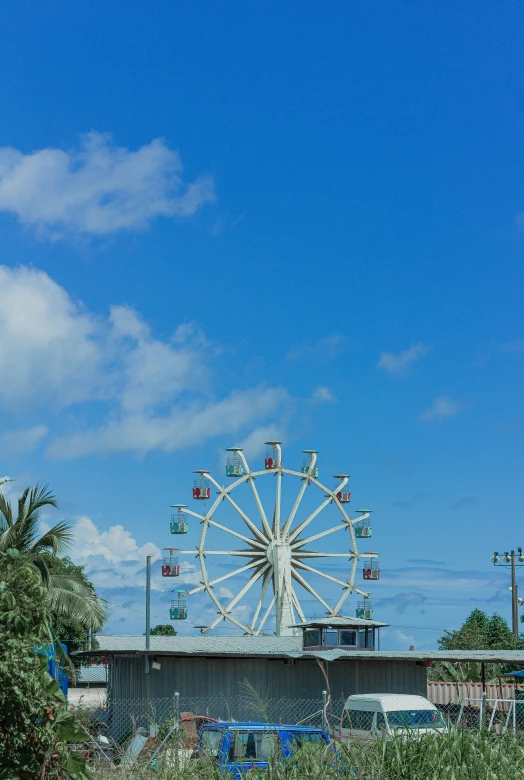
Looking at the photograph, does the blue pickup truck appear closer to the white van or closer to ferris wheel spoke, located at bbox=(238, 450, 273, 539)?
the white van

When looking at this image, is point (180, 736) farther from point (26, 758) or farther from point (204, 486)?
point (204, 486)

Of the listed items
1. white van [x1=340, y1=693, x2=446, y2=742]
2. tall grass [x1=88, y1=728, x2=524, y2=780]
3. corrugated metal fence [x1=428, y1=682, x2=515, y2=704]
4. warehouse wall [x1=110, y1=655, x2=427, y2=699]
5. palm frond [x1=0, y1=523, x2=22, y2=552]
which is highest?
palm frond [x1=0, y1=523, x2=22, y2=552]

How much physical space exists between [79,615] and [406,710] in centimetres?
1121

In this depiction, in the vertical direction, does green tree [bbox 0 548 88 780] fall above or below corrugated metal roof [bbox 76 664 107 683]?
above

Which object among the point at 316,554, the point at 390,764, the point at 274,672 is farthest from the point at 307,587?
the point at 390,764

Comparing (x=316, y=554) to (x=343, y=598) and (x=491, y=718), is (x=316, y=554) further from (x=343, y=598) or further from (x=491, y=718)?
(x=491, y=718)

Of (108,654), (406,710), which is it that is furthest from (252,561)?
(406,710)

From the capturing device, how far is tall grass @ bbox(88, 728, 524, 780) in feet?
28.3

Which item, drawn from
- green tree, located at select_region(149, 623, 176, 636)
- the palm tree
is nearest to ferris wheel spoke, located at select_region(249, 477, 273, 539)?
the palm tree

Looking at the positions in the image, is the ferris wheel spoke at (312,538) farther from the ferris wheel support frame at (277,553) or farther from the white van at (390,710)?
the white van at (390,710)

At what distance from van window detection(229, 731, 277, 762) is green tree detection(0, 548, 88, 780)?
2501 mm

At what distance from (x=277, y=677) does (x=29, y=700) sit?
25.1 meters

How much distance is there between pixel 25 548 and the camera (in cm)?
2555

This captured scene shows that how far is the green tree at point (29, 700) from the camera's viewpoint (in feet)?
21.5
